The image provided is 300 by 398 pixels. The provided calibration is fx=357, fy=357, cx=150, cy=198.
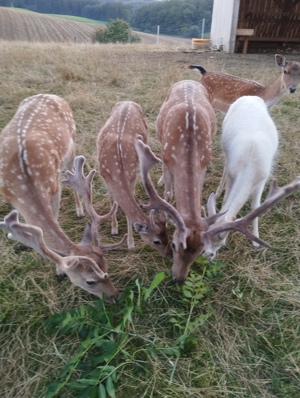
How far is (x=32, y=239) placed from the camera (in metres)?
2.23

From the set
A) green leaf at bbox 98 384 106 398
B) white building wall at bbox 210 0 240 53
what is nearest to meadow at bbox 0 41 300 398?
green leaf at bbox 98 384 106 398

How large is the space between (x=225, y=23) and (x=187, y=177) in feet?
41.0

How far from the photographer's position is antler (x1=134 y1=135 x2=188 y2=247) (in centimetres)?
260

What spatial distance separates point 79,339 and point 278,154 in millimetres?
3778

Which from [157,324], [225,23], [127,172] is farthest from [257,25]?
[157,324]

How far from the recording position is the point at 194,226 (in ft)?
8.80

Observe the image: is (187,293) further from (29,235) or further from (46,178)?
(46,178)

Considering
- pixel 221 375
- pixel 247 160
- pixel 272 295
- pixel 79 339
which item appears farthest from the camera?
pixel 247 160

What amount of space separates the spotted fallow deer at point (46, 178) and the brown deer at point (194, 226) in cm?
50

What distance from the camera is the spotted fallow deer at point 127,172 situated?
2.92 m

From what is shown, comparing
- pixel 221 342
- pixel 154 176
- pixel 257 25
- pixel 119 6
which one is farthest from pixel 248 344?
pixel 119 6

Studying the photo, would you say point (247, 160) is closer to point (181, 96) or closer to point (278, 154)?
point (181, 96)

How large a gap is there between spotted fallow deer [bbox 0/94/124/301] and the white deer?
546 millimetres

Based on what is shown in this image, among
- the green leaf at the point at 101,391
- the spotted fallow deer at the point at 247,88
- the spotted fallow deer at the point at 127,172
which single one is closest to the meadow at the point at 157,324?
the green leaf at the point at 101,391
